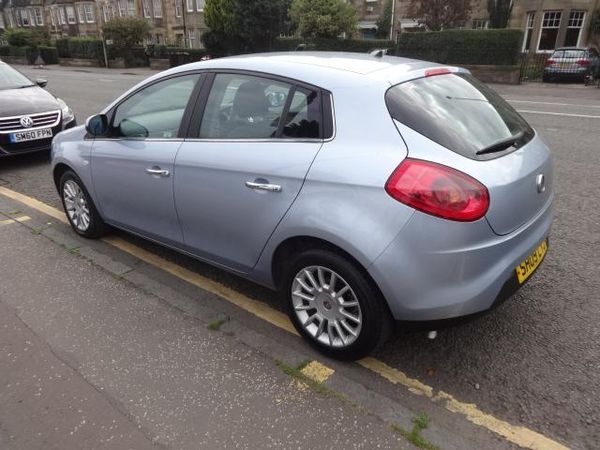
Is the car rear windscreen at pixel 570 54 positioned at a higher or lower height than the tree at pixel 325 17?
lower

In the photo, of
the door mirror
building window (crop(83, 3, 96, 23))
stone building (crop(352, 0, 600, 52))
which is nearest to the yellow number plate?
the door mirror

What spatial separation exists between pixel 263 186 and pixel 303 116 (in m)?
0.45

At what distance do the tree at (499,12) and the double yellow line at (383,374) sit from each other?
2799cm

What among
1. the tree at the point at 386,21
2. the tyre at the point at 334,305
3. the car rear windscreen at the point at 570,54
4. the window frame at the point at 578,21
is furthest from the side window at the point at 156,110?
the tree at the point at 386,21

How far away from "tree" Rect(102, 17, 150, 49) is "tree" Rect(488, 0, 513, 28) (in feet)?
81.5

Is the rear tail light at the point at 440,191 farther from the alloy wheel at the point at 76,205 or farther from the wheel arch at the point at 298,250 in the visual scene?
the alloy wheel at the point at 76,205

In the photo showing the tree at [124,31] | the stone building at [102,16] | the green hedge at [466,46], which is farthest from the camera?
the stone building at [102,16]

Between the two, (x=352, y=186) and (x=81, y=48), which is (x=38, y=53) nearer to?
(x=81, y=48)

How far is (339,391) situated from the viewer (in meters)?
2.62

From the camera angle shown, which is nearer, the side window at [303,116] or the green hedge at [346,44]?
the side window at [303,116]

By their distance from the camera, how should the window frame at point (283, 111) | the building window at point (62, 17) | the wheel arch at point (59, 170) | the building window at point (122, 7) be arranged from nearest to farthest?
the window frame at point (283, 111) < the wheel arch at point (59, 170) < the building window at point (122, 7) < the building window at point (62, 17)

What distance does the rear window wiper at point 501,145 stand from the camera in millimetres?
2561

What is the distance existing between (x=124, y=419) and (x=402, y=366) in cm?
150

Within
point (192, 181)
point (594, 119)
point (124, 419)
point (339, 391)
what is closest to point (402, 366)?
point (339, 391)
